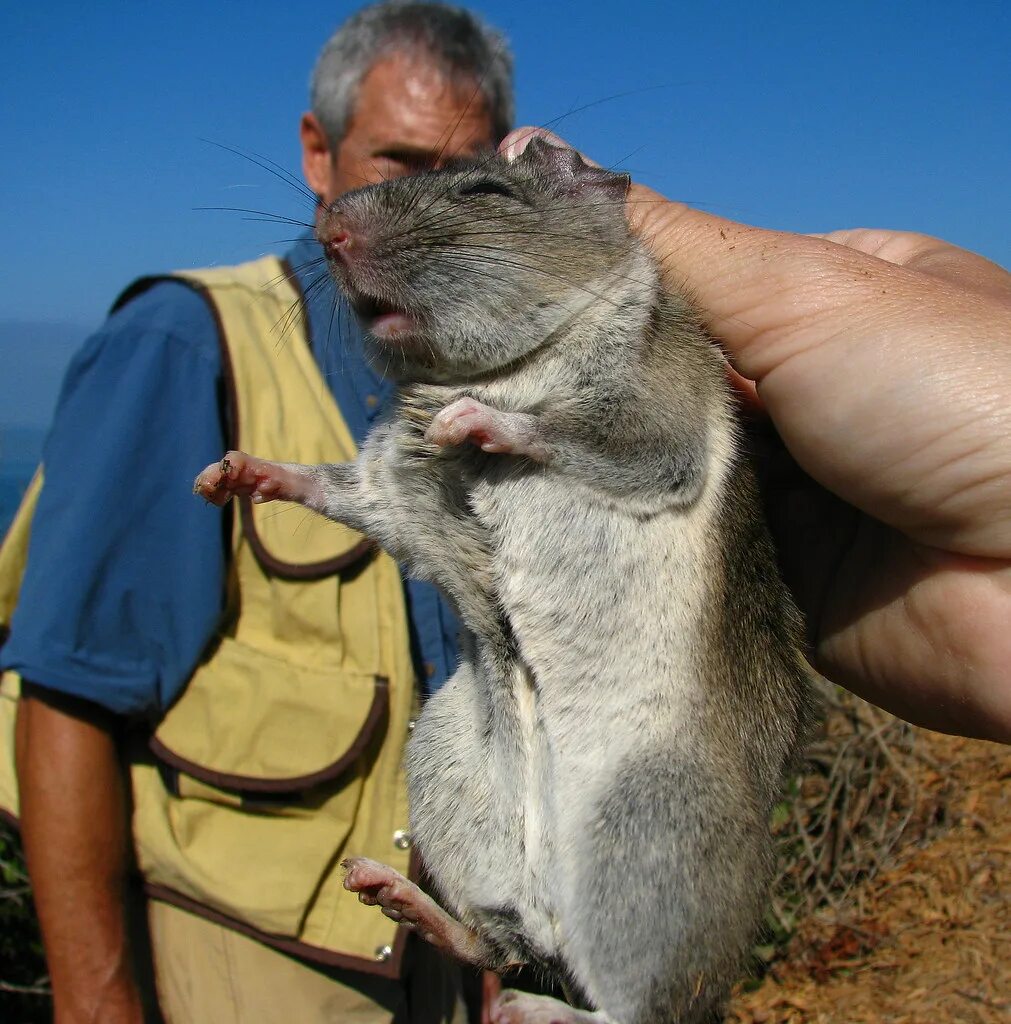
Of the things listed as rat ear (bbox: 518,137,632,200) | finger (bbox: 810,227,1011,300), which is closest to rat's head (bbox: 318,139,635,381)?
rat ear (bbox: 518,137,632,200)

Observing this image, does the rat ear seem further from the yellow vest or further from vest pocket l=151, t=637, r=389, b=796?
vest pocket l=151, t=637, r=389, b=796

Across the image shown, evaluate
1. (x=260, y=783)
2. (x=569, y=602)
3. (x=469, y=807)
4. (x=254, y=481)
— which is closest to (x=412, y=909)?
(x=469, y=807)

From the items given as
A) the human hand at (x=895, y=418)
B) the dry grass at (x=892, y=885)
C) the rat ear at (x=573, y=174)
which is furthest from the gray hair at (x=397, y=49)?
the dry grass at (x=892, y=885)

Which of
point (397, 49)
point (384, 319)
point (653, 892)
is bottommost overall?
point (653, 892)

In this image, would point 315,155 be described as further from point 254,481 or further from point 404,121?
point 254,481

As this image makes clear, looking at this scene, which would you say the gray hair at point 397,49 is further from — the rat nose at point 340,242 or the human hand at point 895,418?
the rat nose at point 340,242

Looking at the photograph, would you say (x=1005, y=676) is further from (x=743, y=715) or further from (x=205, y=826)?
(x=205, y=826)

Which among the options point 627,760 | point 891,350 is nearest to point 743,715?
point 627,760
